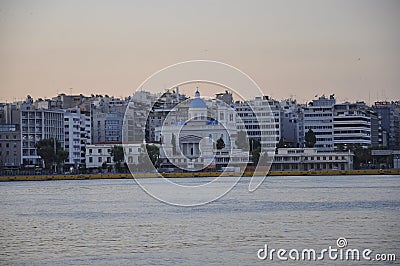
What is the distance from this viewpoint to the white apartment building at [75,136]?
107312mm

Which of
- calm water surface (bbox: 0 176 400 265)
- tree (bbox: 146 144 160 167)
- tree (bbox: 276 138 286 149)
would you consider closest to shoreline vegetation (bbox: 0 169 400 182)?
tree (bbox: 146 144 160 167)

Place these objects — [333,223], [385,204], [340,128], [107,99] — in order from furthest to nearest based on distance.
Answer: [107,99] < [340,128] < [385,204] < [333,223]

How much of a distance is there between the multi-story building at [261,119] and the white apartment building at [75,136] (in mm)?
17665

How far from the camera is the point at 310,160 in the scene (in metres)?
98.9

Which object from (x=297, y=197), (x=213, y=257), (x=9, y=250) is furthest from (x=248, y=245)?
(x=297, y=197)

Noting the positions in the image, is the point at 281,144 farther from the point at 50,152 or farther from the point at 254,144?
the point at 50,152

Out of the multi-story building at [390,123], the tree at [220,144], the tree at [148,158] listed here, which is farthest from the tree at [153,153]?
the multi-story building at [390,123]

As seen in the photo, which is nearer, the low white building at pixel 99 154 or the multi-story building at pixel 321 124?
the low white building at pixel 99 154

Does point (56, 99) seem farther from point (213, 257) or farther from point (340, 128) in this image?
point (213, 257)

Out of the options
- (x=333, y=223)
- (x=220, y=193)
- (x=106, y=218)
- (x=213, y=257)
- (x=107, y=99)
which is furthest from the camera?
(x=107, y=99)

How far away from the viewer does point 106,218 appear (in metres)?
36.8

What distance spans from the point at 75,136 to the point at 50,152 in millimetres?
15444

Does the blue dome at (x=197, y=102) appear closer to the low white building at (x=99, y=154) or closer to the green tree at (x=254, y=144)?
the green tree at (x=254, y=144)

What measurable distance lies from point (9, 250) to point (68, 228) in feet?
19.5
